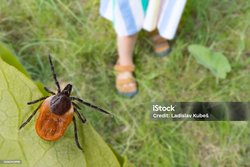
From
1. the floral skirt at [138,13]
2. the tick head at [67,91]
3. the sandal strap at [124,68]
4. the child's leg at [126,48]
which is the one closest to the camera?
the tick head at [67,91]

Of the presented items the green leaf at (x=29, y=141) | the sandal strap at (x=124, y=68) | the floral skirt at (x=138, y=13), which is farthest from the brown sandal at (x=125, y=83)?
the green leaf at (x=29, y=141)

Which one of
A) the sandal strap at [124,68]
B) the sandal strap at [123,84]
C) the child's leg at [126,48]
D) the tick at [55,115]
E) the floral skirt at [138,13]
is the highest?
the tick at [55,115]

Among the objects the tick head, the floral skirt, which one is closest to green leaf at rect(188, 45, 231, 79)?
the floral skirt

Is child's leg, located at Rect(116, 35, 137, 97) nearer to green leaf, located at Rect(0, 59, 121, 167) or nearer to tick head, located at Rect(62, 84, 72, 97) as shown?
tick head, located at Rect(62, 84, 72, 97)

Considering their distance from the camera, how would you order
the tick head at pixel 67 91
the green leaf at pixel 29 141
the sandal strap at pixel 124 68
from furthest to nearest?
the sandal strap at pixel 124 68 < the tick head at pixel 67 91 < the green leaf at pixel 29 141

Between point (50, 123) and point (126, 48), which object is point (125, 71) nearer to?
point (126, 48)

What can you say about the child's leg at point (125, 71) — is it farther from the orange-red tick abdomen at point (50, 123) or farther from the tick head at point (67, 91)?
the orange-red tick abdomen at point (50, 123)
